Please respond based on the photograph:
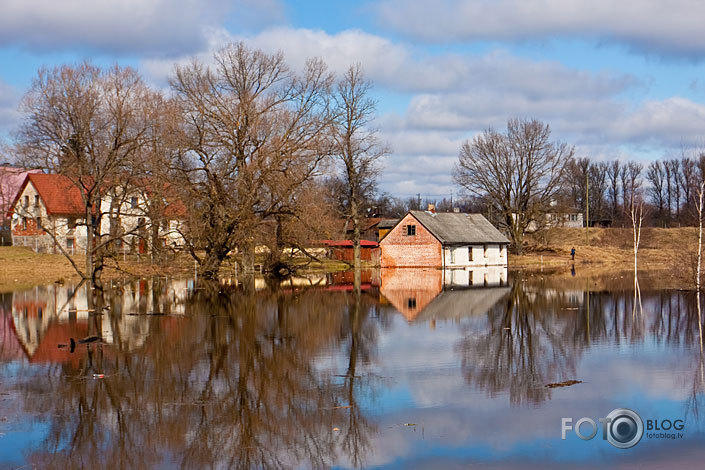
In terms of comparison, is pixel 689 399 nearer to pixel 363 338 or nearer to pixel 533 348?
pixel 533 348

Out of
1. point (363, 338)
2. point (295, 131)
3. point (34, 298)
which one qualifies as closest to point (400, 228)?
point (295, 131)

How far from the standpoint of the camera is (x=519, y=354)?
15.0 metres

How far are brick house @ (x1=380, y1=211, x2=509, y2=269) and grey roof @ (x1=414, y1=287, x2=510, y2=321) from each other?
19131 millimetres

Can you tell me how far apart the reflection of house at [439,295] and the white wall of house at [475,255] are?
423 inches

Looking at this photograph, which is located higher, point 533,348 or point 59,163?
point 59,163

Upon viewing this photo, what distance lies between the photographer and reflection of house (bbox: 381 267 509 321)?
23.5 m

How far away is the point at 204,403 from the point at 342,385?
2389 mm

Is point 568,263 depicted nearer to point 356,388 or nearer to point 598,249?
point 598,249

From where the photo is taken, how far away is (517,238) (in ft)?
210

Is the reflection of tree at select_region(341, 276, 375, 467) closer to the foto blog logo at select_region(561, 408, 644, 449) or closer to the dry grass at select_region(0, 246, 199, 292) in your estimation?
the foto blog logo at select_region(561, 408, 644, 449)

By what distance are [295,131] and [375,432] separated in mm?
32630

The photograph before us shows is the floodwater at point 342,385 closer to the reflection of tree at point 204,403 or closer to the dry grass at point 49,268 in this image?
the reflection of tree at point 204,403

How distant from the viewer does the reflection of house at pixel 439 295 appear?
23.5 m

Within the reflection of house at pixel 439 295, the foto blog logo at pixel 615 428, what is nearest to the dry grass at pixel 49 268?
the reflection of house at pixel 439 295
